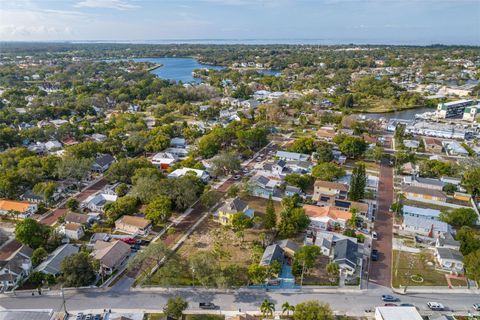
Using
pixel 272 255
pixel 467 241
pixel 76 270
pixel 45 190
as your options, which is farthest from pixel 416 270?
pixel 45 190

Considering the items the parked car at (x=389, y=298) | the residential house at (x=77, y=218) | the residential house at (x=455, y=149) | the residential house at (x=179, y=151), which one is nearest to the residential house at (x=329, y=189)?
the parked car at (x=389, y=298)

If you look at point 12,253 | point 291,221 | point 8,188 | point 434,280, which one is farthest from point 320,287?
point 8,188

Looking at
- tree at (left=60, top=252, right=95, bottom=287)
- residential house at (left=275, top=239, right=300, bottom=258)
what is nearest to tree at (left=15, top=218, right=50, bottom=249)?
tree at (left=60, top=252, right=95, bottom=287)

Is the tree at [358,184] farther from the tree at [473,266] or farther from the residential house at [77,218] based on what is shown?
the residential house at [77,218]

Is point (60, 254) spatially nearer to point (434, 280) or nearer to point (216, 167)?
point (216, 167)

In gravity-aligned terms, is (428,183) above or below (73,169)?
below

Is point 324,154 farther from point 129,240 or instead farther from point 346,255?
point 129,240

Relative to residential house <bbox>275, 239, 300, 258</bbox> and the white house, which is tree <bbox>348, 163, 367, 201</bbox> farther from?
the white house
